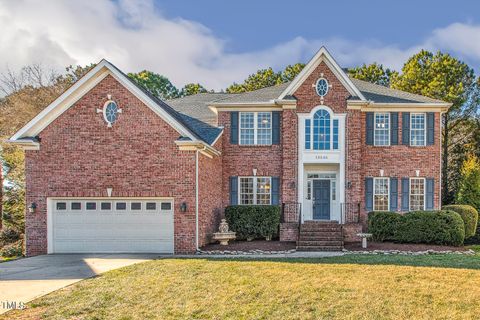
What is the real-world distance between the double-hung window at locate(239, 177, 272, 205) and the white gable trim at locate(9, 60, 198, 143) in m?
5.41

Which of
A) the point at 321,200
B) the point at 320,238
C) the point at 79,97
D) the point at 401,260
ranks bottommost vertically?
the point at 320,238

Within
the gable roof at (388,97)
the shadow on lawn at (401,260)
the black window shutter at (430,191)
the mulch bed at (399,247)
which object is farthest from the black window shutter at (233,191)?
the black window shutter at (430,191)

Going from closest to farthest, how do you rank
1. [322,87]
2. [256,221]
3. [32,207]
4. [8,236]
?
[32,207], [256,221], [322,87], [8,236]

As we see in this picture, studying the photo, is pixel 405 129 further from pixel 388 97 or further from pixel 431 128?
pixel 388 97

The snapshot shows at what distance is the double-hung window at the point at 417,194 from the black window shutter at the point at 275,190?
19.5 ft

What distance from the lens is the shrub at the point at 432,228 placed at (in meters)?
18.4

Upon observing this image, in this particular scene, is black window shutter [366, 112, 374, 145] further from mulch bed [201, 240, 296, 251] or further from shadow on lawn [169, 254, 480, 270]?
shadow on lawn [169, 254, 480, 270]

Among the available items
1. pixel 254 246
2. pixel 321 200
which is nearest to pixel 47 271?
pixel 254 246

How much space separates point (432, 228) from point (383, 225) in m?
1.85

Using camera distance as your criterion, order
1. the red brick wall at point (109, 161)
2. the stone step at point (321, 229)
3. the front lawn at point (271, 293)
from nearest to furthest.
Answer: the front lawn at point (271, 293) < the red brick wall at point (109, 161) < the stone step at point (321, 229)

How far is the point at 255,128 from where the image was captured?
21141 millimetres

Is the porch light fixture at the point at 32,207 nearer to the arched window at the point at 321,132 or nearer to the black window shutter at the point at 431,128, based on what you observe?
the arched window at the point at 321,132

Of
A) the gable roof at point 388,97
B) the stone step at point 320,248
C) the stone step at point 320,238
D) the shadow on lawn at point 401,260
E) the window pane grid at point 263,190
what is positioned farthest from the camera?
the window pane grid at point 263,190

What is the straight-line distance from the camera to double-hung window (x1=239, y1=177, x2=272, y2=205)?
21.0 meters
